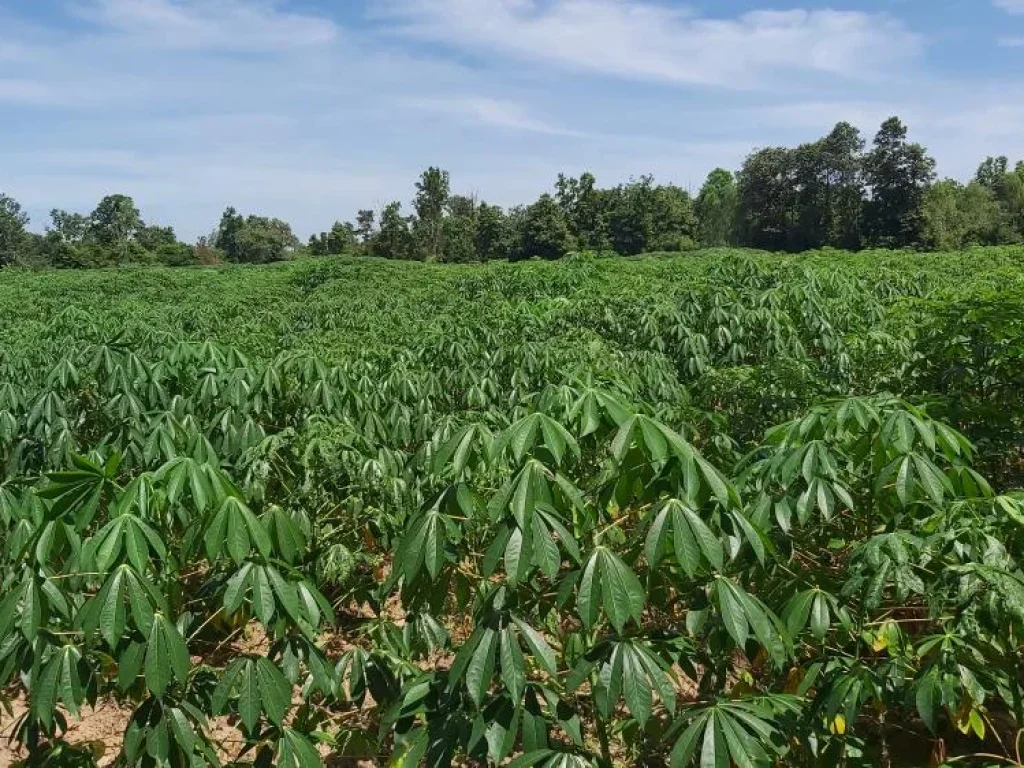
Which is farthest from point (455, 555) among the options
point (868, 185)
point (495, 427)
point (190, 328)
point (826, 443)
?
point (868, 185)

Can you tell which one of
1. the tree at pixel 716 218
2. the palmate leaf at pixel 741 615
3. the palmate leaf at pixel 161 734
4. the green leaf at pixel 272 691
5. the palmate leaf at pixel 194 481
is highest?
→ the tree at pixel 716 218

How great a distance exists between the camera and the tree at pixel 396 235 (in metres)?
39.9

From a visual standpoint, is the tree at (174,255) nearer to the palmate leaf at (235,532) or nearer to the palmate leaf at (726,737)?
the palmate leaf at (235,532)

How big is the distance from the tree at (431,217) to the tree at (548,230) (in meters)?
7.39

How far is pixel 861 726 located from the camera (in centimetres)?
241

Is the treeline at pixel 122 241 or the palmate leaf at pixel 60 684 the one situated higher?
the treeline at pixel 122 241

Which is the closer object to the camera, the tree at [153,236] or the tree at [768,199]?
the tree at [768,199]

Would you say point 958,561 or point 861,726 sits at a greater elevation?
point 958,561

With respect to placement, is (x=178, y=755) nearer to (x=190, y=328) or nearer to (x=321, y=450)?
(x=321, y=450)

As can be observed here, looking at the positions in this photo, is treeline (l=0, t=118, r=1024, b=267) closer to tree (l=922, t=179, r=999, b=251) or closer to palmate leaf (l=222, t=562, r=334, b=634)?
tree (l=922, t=179, r=999, b=251)

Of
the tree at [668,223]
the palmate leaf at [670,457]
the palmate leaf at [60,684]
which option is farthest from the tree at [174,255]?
the palmate leaf at [670,457]

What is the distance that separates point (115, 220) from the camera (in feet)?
162

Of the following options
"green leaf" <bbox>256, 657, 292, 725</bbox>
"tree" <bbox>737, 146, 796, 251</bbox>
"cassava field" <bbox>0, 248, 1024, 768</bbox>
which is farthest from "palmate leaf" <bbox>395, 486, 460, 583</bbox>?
"tree" <bbox>737, 146, 796, 251</bbox>

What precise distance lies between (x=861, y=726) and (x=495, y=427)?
5.91 ft
